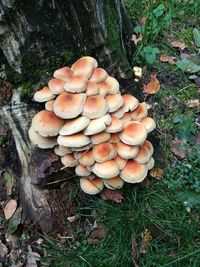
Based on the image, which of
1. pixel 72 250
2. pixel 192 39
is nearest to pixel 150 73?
pixel 192 39

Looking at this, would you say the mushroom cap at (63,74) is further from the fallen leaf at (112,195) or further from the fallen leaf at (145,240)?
the fallen leaf at (145,240)

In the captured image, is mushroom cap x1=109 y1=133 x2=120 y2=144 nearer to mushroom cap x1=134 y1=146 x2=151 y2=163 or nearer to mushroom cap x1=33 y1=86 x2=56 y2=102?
mushroom cap x1=134 y1=146 x2=151 y2=163

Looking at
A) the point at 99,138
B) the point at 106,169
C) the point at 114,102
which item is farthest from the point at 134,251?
the point at 114,102

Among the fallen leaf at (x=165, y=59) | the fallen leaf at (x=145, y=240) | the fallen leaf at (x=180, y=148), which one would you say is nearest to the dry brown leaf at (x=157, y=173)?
the fallen leaf at (x=180, y=148)

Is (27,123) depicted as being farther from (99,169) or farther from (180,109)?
(180,109)

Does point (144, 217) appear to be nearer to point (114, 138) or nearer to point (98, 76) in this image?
point (114, 138)
